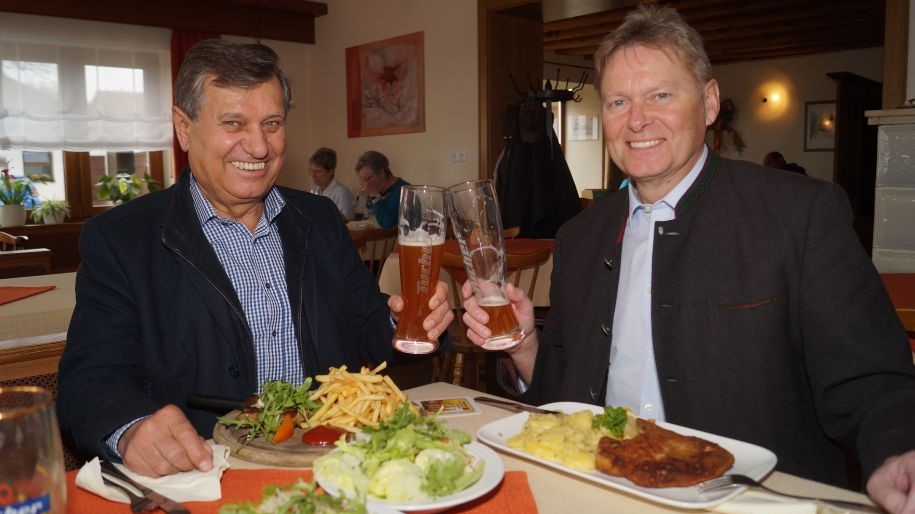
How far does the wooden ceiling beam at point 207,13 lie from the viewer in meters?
7.32

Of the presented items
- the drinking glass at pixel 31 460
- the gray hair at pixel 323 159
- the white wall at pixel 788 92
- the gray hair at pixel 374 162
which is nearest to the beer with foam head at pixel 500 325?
the drinking glass at pixel 31 460

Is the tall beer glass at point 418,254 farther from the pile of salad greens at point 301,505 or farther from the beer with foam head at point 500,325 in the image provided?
the pile of salad greens at point 301,505

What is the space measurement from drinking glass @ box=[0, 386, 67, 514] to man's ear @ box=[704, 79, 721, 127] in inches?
58.3

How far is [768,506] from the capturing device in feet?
3.15

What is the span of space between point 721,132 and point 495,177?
8568 millimetres

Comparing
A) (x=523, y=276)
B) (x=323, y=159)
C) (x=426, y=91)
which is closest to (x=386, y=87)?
(x=426, y=91)

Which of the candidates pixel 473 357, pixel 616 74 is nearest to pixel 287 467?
pixel 616 74

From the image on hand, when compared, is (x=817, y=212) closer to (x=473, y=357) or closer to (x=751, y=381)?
(x=751, y=381)

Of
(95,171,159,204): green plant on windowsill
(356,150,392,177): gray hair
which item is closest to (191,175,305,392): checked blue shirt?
(356,150,392,177): gray hair

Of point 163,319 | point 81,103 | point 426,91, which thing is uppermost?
point 426,91

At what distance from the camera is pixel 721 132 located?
14000 mm

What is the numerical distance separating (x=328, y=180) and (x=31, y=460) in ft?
24.5

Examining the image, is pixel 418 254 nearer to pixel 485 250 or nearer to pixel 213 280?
pixel 485 250

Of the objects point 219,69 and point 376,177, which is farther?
point 376,177
